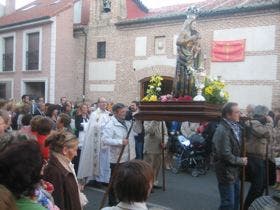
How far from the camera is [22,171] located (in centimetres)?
218

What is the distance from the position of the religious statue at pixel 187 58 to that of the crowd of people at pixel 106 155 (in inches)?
34.7

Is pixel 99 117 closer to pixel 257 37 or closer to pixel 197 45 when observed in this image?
pixel 197 45

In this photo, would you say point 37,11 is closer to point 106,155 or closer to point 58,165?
Answer: point 106,155

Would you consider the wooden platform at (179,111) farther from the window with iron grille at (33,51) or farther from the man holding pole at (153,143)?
the window with iron grille at (33,51)

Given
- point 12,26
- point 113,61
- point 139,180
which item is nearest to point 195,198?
point 139,180

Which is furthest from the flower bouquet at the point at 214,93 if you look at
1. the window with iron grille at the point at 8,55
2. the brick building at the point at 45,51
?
the window with iron grille at the point at 8,55

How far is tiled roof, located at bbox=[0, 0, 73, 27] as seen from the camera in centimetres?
2059

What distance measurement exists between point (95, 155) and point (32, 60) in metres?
14.7

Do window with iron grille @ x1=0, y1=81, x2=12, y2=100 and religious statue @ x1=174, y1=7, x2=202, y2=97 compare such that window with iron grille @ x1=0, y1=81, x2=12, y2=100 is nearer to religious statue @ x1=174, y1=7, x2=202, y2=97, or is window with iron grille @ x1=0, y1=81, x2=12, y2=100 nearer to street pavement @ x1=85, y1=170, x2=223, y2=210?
street pavement @ x1=85, y1=170, x2=223, y2=210

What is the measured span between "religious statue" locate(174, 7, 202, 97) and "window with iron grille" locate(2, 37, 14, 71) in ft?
59.6

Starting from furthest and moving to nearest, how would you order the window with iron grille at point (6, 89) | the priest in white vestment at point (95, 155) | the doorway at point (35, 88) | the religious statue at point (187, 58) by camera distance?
1. the window with iron grille at point (6, 89)
2. the doorway at point (35, 88)
3. the priest in white vestment at point (95, 155)
4. the religious statue at point (187, 58)

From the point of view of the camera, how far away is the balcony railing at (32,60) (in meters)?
21.4

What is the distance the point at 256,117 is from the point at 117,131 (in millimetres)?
2219

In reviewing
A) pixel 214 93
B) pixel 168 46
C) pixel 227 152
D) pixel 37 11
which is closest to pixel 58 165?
pixel 227 152
